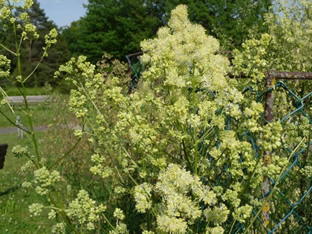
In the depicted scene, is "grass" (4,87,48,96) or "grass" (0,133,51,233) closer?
"grass" (4,87,48,96)

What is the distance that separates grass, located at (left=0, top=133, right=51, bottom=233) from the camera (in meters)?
4.76

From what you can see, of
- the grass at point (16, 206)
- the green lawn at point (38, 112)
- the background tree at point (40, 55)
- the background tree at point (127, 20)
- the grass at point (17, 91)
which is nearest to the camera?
the green lawn at point (38, 112)

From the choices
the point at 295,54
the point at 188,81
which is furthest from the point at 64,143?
the point at 188,81

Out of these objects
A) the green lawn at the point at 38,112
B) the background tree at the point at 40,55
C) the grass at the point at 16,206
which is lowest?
the grass at the point at 16,206

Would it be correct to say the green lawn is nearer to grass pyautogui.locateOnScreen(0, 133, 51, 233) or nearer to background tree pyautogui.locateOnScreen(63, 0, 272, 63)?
grass pyautogui.locateOnScreen(0, 133, 51, 233)

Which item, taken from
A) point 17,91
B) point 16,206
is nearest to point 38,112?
point 17,91

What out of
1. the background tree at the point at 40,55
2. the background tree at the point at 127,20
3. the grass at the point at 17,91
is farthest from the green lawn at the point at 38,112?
the background tree at the point at 40,55

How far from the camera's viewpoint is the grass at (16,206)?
15.6 feet

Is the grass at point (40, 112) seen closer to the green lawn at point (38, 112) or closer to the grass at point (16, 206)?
the green lawn at point (38, 112)

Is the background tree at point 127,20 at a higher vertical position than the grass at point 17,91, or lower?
higher

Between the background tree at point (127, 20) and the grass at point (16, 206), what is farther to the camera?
the background tree at point (127, 20)

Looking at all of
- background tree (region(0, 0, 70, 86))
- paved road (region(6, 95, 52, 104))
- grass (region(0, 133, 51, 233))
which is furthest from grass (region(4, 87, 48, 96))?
background tree (region(0, 0, 70, 86))

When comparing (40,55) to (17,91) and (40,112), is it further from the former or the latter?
(17,91)

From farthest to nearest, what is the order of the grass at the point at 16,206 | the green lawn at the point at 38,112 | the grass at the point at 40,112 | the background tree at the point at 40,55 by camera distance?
the background tree at the point at 40,55
the grass at the point at 16,206
the grass at the point at 40,112
the green lawn at the point at 38,112
